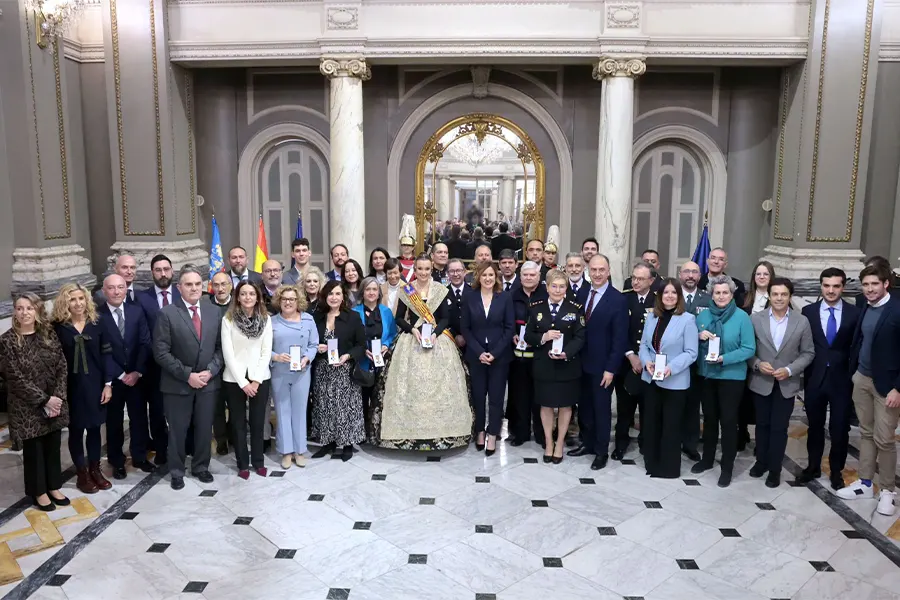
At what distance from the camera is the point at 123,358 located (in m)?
5.35

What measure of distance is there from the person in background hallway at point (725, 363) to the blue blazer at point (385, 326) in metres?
2.49

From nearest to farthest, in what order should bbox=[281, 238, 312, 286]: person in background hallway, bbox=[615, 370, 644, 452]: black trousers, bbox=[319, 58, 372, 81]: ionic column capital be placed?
bbox=[615, 370, 644, 452]: black trousers
bbox=[281, 238, 312, 286]: person in background hallway
bbox=[319, 58, 372, 81]: ionic column capital

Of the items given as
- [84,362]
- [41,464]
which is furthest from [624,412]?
[41,464]

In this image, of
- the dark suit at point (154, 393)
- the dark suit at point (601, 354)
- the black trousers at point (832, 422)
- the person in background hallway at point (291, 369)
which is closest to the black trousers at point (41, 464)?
the dark suit at point (154, 393)

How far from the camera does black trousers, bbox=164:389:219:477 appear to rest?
539 cm

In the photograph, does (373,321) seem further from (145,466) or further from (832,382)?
(832,382)

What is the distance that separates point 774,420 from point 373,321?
3.24m

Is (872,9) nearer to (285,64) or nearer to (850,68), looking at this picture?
(850,68)

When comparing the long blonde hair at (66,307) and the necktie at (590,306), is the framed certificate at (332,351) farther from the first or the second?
the necktie at (590,306)

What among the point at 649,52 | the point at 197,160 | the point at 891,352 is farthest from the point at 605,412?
the point at 197,160

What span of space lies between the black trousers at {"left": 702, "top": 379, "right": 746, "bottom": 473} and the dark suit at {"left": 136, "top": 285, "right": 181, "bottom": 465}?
4.19 meters

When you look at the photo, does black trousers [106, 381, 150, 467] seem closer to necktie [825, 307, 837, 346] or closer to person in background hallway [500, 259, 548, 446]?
person in background hallway [500, 259, 548, 446]

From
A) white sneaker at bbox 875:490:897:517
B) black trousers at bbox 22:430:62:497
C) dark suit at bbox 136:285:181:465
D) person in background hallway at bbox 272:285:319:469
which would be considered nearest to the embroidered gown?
person in background hallway at bbox 272:285:319:469

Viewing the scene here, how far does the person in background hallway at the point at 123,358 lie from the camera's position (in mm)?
5301
